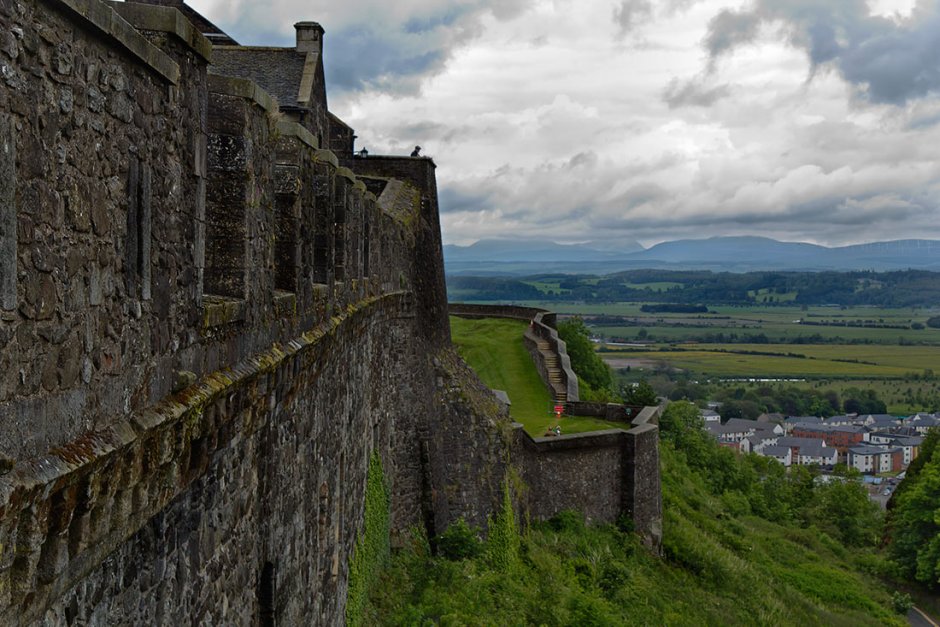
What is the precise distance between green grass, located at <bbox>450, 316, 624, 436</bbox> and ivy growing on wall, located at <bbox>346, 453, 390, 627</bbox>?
12.9 metres

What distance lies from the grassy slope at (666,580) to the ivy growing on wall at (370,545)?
0.45 meters

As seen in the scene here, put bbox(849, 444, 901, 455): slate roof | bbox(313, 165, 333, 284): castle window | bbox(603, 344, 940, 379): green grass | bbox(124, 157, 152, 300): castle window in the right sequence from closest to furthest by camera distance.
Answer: bbox(124, 157, 152, 300): castle window
bbox(313, 165, 333, 284): castle window
bbox(849, 444, 901, 455): slate roof
bbox(603, 344, 940, 379): green grass

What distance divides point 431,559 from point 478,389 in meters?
4.54

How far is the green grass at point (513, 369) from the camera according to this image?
29267 millimetres

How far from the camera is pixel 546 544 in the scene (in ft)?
73.2

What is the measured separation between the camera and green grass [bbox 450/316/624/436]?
96.0 feet

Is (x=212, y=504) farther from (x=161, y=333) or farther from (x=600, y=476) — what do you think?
(x=600, y=476)

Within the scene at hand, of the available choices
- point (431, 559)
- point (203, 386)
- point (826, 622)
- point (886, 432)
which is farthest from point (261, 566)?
point (886, 432)

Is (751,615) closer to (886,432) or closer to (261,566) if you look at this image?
(261,566)

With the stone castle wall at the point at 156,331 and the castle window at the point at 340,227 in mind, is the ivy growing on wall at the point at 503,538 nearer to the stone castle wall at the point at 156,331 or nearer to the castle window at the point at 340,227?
the stone castle wall at the point at 156,331

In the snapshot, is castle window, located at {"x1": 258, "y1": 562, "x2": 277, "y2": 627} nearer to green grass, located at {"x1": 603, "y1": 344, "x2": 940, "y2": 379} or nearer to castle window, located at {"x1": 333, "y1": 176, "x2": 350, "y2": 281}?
castle window, located at {"x1": 333, "y1": 176, "x2": 350, "y2": 281}

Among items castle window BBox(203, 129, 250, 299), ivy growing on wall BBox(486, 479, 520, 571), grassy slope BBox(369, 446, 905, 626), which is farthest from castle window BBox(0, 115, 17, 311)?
ivy growing on wall BBox(486, 479, 520, 571)

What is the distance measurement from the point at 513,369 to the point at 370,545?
26.1 meters

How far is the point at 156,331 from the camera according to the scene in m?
4.07
